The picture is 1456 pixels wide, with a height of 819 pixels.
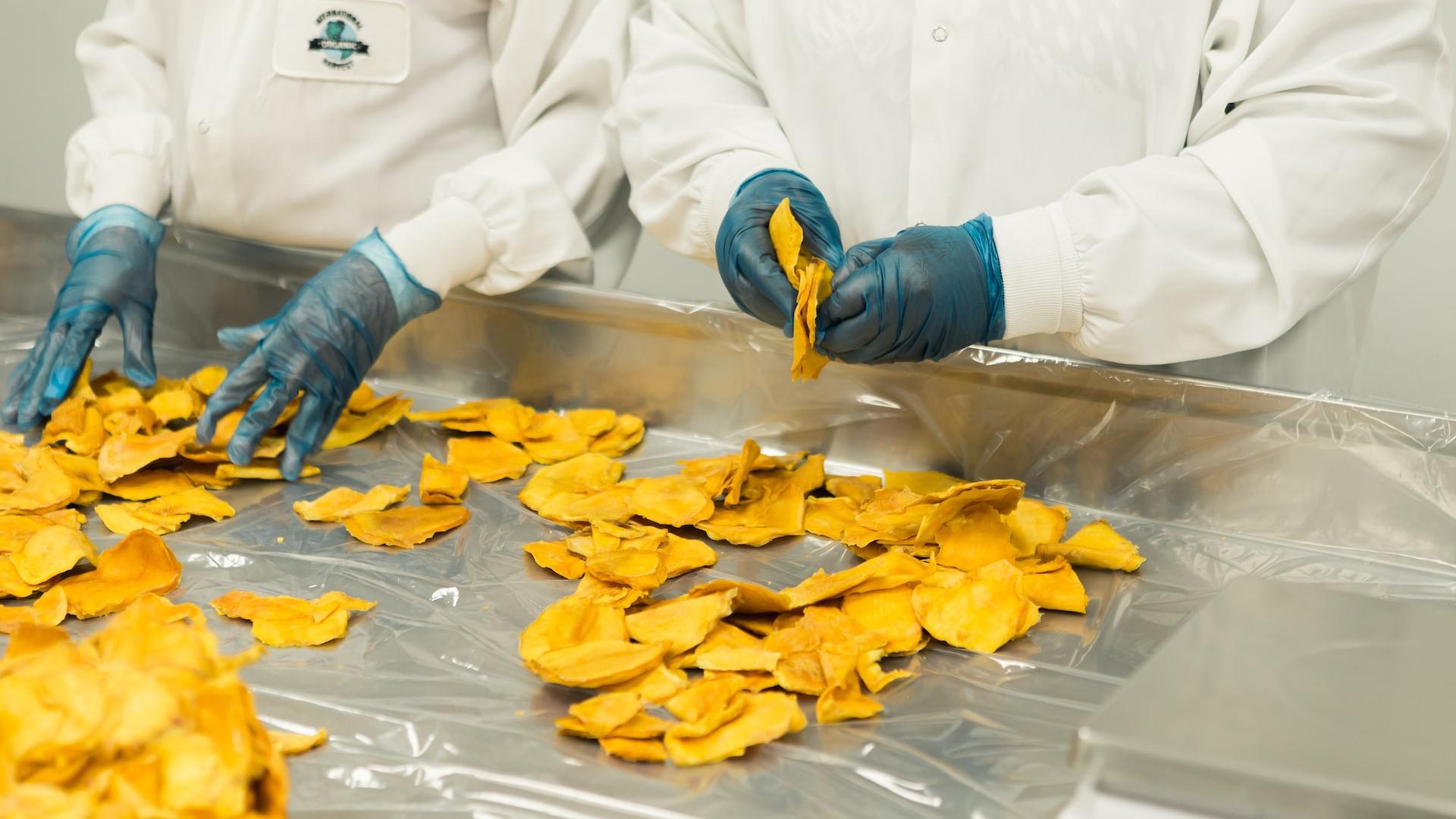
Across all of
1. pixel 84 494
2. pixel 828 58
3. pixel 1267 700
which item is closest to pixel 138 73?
pixel 84 494

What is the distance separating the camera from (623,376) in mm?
1275

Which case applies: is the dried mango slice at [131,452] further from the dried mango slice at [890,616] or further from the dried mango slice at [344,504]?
the dried mango slice at [890,616]

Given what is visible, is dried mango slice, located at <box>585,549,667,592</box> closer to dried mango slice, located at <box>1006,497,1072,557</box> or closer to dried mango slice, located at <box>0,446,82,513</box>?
dried mango slice, located at <box>1006,497,1072,557</box>

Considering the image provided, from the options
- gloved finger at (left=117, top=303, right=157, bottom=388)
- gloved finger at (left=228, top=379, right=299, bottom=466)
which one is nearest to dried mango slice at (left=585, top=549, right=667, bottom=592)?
gloved finger at (left=228, top=379, right=299, bottom=466)

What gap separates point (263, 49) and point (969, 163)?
877 mm

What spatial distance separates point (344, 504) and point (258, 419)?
181 mm

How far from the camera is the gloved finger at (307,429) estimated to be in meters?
1.14

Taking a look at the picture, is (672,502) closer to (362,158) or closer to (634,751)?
(634,751)

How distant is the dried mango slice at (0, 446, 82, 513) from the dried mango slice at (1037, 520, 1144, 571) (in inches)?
33.3

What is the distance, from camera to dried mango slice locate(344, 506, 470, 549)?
3.22ft

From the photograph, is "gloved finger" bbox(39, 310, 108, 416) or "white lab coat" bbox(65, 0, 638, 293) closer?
"gloved finger" bbox(39, 310, 108, 416)

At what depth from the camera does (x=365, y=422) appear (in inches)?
49.6

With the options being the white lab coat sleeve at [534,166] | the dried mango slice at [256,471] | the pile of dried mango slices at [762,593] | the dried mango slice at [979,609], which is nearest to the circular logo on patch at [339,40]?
the white lab coat sleeve at [534,166]

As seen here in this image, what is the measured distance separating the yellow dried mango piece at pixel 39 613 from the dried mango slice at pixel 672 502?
0.44 metres
